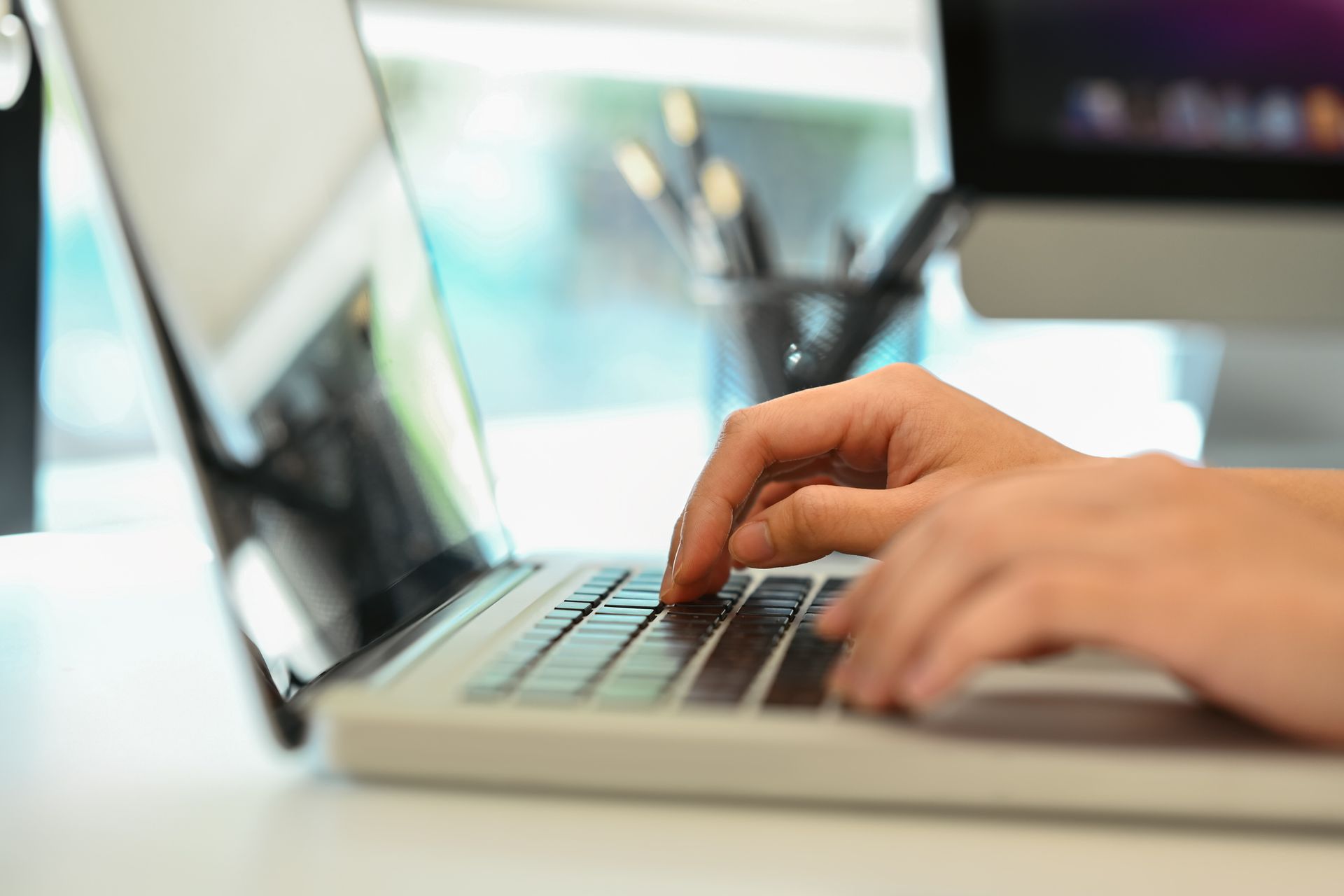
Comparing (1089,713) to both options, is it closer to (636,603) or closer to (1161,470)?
(1161,470)

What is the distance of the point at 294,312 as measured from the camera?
403 millimetres

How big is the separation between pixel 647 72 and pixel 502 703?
0.97 meters

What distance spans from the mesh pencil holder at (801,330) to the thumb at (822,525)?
1.18 feet

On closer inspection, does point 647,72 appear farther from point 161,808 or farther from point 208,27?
point 161,808

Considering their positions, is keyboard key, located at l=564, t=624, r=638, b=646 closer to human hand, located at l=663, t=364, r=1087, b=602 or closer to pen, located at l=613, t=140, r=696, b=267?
human hand, located at l=663, t=364, r=1087, b=602

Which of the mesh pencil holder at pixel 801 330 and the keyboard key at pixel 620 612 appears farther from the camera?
the mesh pencil holder at pixel 801 330

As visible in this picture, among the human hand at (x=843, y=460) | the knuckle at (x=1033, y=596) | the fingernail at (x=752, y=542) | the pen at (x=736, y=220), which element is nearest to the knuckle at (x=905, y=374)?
the human hand at (x=843, y=460)

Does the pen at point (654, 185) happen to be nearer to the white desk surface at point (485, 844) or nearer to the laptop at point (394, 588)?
the laptop at point (394, 588)

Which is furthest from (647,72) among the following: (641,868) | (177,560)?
(641,868)

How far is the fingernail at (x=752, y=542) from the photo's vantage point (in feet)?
1.33

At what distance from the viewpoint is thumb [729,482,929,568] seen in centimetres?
40

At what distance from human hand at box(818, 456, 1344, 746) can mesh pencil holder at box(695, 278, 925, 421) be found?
0.49m

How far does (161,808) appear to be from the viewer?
0.27 m

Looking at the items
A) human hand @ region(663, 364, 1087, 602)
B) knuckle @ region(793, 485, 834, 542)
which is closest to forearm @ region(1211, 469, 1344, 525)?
human hand @ region(663, 364, 1087, 602)
